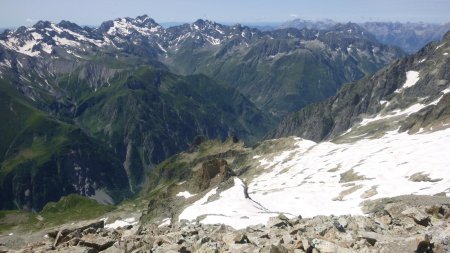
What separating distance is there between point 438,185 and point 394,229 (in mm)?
45487

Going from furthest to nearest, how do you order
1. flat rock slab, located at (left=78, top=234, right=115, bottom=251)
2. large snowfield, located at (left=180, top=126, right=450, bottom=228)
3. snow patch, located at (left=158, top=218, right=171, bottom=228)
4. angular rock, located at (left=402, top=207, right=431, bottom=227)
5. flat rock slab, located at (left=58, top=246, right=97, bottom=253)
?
snow patch, located at (left=158, top=218, right=171, bottom=228) < large snowfield, located at (left=180, top=126, right=450, bottom=228) < angular rock, located at (left=402, top=207, right=431, bottom=227) < flat rock slab, located at (left=78, top=234, right=115, bottom=251) < flat rock slab, located at (left=58, top=246, right=97, bottom=253)

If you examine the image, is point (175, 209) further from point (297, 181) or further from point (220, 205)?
point (297, 181)

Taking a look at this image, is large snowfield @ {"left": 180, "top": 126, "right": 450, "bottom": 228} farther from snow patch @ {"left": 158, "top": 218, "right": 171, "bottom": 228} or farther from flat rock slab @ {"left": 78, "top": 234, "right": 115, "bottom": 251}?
flat rock slab @ {"left": 78, "top": 234, "right": 115, "bottom": 251}

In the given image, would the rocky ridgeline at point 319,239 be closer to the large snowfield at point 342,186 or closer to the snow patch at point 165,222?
the large snowfield at point 342,186

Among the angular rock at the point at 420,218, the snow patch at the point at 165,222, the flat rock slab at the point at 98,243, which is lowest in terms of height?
the snow patch at the point at 165,222

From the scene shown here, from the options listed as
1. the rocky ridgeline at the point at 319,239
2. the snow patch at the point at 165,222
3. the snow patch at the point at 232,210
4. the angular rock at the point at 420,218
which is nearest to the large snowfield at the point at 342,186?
the snow patch at the point at 232,210

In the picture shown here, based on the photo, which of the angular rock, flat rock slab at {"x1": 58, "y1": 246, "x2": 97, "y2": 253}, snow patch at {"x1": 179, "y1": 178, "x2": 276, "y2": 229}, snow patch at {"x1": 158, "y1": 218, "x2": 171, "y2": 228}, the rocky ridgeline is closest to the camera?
the rocky ridgeline

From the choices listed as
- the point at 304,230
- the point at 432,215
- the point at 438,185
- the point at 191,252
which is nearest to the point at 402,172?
the point at 438,185

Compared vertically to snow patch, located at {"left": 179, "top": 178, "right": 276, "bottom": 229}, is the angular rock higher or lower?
higher

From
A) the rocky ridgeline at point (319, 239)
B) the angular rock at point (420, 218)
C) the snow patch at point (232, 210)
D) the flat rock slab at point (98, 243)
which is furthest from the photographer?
the snow patch at point (232, 210)

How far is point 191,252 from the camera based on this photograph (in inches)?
1153

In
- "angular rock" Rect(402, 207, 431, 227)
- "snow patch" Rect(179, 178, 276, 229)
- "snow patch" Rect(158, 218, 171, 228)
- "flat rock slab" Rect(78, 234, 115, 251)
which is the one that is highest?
"angular rock" Rect(402, 207, 431, 227)

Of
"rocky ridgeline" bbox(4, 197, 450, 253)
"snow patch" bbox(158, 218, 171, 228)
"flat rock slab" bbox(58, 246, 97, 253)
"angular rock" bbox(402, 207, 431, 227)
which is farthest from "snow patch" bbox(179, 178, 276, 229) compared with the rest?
"flat rock slab" bbox(58, 246, 97, 253)

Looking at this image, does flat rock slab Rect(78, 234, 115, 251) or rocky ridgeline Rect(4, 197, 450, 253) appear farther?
flat rock slab Rect(78, 234, 115, 251)
